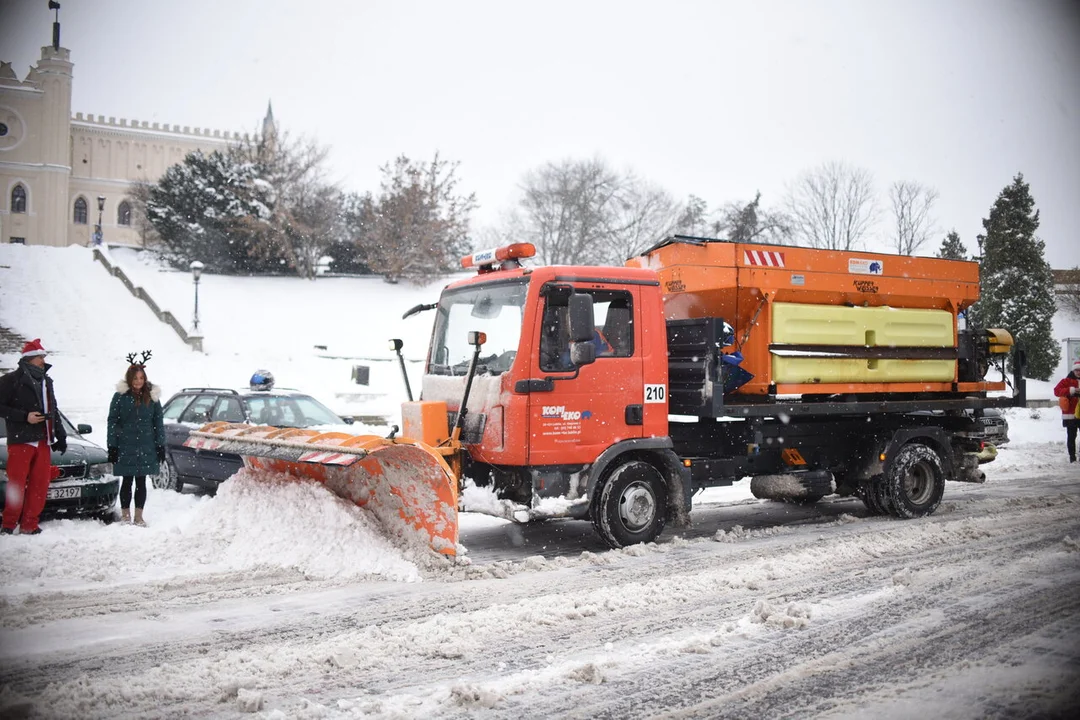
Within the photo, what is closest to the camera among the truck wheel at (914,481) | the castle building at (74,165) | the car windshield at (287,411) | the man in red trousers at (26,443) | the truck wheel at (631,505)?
the truck wheel at (631,505)

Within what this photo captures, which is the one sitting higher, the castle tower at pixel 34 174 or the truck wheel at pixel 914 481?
the castle tower at pixel 34 174

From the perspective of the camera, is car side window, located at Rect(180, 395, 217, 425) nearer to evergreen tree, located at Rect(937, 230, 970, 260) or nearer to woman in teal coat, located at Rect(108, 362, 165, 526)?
woman in teal coat, located at Rect(108, 362, 165, 526)

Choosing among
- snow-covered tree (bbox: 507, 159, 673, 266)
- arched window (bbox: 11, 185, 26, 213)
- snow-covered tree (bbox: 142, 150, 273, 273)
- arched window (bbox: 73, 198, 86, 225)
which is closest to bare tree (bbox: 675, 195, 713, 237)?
snow-covered tree (bbox: 507, 159, 673, 266)

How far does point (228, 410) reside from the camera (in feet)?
36.9

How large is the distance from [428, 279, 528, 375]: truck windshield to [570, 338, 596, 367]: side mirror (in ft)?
1.70

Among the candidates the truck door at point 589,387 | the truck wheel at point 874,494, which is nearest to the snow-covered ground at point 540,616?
the truck wheel at point 874,494

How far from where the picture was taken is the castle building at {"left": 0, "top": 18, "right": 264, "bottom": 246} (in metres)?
45.9

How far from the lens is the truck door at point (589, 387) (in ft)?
23.4

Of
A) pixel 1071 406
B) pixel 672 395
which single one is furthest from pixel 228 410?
pixel 1071 406

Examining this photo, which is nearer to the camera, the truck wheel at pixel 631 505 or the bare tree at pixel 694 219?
the truck wheel at pixel 631 505

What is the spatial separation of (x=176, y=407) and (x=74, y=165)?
204 feet

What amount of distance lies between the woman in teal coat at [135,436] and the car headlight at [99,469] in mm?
218

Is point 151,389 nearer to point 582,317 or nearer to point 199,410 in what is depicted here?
point 199,410

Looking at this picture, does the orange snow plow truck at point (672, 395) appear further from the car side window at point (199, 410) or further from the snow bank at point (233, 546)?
the car side window at point (199, 410)
